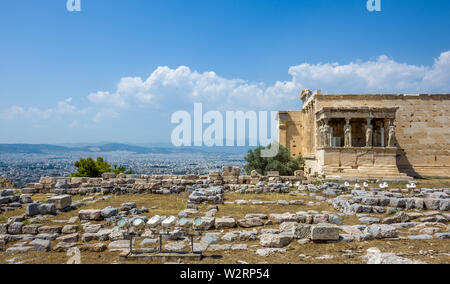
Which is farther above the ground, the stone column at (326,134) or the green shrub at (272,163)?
the stone column at (326,134)

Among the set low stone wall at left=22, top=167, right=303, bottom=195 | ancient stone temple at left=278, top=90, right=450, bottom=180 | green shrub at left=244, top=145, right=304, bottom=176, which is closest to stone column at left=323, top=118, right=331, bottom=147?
ancient stone temple at left=278, top=90, right=450, bottom=180

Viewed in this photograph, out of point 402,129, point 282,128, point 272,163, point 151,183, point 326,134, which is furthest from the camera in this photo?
point 282,128

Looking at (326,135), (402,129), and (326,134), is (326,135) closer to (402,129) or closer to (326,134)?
(326,134)

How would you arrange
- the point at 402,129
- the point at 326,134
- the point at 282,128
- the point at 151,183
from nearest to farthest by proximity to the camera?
the point at 151,183 < the point at 326,134 < the point at 402,129 < the point at 282,128

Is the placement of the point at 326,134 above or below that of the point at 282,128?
below

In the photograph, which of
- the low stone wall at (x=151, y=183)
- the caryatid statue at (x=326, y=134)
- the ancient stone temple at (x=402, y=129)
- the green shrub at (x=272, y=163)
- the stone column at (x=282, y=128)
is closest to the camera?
the low stone wall at (x=151, y=183)

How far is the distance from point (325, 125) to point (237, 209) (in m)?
15.5

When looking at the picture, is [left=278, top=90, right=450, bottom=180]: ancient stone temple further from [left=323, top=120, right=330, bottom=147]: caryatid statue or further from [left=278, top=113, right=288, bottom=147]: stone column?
[left=278, top=113, right=288, bottom=147]: stone column

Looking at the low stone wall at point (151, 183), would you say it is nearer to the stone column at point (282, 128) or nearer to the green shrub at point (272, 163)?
the green shrub at point (272, 163)

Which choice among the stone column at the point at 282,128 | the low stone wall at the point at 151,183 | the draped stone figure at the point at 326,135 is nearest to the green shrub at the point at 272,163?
the draped stone figure at the point at 326,135

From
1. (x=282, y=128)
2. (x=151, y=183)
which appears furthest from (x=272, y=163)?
(x=151, y=183)
